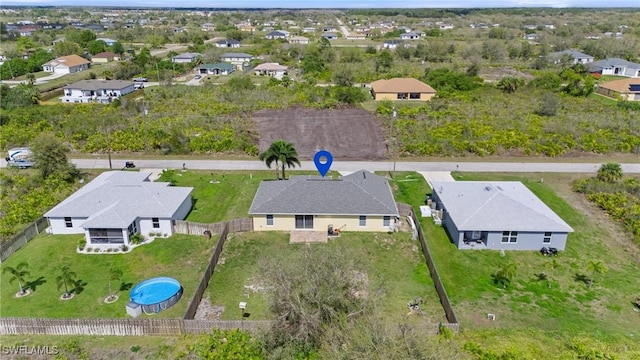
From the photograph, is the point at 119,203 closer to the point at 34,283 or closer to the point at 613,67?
the point at 34,283

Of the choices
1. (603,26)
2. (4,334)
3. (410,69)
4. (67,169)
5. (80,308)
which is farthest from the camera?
(603,26)

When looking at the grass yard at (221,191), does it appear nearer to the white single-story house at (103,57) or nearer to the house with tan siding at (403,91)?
the house with tan siding at (403,91)

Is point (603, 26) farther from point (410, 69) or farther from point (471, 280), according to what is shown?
point (471, 280)

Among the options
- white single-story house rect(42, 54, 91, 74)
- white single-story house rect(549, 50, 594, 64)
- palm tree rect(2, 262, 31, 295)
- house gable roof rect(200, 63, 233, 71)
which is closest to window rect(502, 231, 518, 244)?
palm tree rect(2, 262, 31, 295)

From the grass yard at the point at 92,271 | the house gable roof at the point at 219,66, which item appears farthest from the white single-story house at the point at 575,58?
the grass yard at the point at 92,271

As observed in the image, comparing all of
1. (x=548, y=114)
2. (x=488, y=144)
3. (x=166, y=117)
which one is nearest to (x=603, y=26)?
(x=548, y=114)

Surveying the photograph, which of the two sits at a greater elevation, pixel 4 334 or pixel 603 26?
pixel 603 26

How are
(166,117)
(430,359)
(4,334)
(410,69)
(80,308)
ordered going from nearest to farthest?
(430,359) → (4,334) → (80,308) → (166,117) → (410,69)
